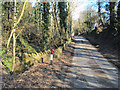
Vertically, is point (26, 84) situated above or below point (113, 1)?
below

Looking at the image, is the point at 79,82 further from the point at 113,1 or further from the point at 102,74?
the point at 113,1

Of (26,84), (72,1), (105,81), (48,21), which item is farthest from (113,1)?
(26,84)

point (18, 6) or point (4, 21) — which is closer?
point (18, 6)

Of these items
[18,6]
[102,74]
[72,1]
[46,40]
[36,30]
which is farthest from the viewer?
[72,1]

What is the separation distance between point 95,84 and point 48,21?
10.7 m

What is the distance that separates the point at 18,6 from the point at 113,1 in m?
16.6

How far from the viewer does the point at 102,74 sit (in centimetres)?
683

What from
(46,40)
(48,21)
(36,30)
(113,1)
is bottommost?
(46,40)

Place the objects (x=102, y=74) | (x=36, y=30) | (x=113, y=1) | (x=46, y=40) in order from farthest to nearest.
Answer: (x=113, y=1) < (x=36, y=30) < (x=46, y=40) < (x=102, y=74)

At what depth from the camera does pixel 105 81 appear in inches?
230

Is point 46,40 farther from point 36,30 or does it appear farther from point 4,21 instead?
point 4,21

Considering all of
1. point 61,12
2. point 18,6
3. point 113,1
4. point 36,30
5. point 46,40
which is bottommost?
point 46,40

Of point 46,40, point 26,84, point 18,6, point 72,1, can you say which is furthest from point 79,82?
point 72,1

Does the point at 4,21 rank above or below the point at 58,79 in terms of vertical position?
above
